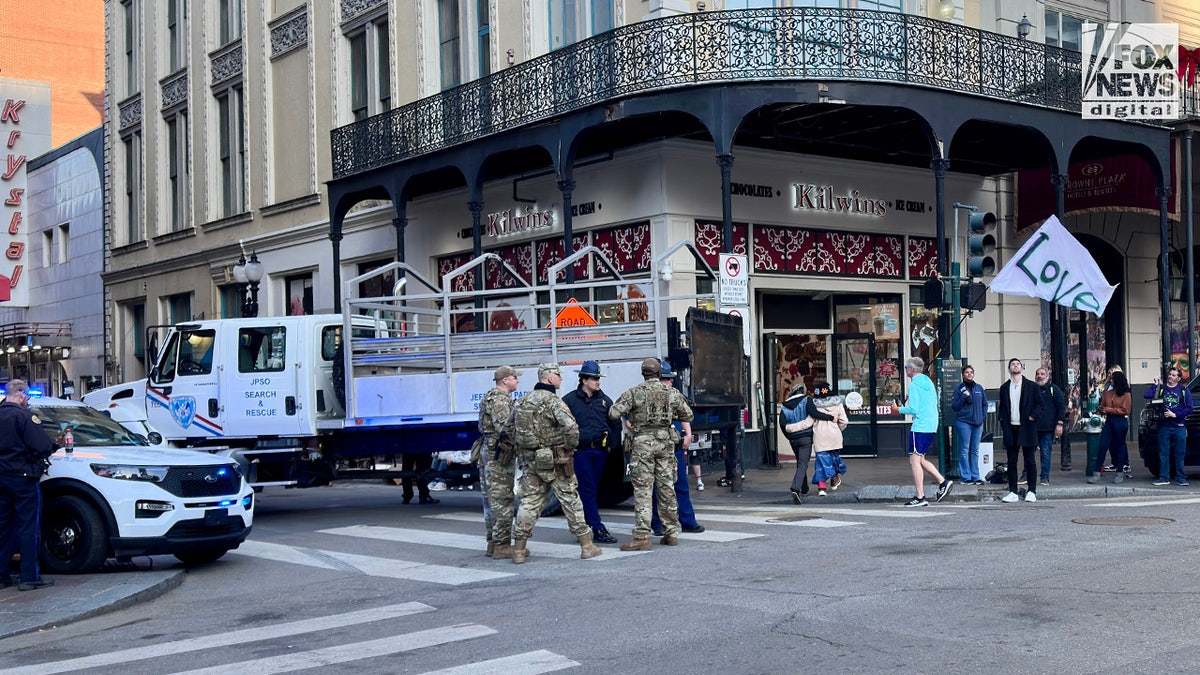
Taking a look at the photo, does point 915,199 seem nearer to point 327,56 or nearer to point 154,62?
point 327,56

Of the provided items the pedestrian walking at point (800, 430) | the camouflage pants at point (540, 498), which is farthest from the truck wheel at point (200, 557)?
the pedestrian walking at point (800, 430)

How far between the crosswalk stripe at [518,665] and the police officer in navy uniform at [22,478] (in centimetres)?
505

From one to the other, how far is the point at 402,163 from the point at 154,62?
51.2ft

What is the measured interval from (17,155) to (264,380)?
25.4m

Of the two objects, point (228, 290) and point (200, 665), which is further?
point (228, 290)

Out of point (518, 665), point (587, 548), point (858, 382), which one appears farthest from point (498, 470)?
point (858, 382)

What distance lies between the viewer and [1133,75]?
22.3 m

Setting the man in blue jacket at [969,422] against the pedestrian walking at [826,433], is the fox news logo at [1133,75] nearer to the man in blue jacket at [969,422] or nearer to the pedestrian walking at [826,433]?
the man in blue jacket at [969,422]

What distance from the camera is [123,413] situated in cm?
1695

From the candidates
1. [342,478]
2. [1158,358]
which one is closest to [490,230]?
[342,478]

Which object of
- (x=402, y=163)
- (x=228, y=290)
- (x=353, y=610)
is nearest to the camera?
(x=353, y=610)

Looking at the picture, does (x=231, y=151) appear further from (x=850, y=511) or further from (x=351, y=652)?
(x=351, y=652)

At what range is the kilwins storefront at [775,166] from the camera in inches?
746

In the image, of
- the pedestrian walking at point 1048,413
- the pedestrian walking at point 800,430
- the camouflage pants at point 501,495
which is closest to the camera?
the camouflage pants at point 501,495
